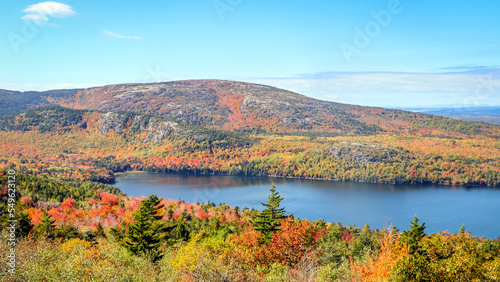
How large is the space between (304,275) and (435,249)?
34.7 ft

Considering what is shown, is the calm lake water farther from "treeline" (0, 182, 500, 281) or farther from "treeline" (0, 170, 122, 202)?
"treeline" (0, 182, 500, 281)

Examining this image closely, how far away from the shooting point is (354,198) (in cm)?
11125

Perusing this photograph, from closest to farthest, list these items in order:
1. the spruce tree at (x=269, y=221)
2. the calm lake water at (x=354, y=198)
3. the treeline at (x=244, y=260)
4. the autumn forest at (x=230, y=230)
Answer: the treeline at (x=244, y=260) → the autumn forest at (x=230, y=230) → the spruce tree at (x=269, y=221) → the calm lake water at (x=354, y=198)

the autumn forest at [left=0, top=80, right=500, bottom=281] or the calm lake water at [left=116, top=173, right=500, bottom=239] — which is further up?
the autumn forest at [left=0, top=80, right=500, bottom=281]

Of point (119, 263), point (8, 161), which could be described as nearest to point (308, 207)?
point (119, 263)

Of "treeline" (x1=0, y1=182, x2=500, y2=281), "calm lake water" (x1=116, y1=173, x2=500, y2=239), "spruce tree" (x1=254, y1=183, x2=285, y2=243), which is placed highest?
"treeline" (x1=0, y1=182, x2=500, y2=281)

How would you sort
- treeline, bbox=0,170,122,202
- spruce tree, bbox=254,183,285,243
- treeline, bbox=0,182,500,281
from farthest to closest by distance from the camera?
1. treeline, bbox=0,170,122,202
2. spruce tree, bbox=254,183,285,243
3. treeline, bbox=0,182,500,281

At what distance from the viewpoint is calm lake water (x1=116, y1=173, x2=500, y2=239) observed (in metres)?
87.1

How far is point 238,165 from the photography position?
178875 millimetres

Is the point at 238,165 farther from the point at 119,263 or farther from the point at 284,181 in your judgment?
the point at 119,263

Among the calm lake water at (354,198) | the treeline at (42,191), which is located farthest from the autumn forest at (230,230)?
the calm lake water at (354,198)

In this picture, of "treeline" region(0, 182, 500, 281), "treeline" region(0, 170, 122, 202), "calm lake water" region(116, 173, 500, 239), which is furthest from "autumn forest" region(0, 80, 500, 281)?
"calm lake water" region(116, 173, 500, 239)

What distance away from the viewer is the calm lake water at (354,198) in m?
87.1

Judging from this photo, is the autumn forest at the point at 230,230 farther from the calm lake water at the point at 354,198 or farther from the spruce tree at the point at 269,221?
the calm lake water at the point at 354,198
